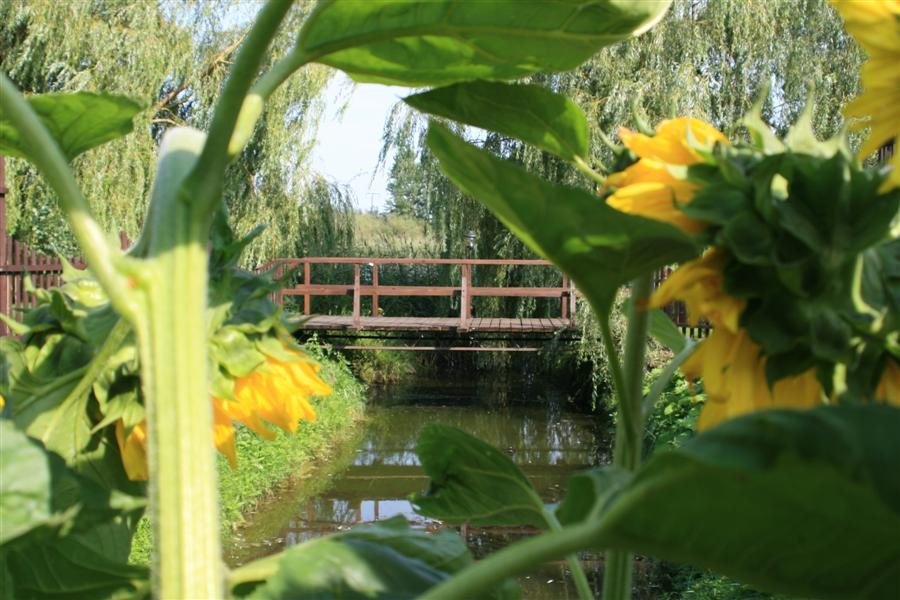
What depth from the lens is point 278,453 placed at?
5.20 meters

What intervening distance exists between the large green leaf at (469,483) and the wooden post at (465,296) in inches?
264

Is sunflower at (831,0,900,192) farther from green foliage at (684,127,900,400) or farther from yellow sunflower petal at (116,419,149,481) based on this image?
yellow sunflower petal at (116,419,149,481)

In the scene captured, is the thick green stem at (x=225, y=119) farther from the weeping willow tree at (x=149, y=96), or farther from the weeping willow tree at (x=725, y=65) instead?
the weeping willow tree at (x=725, y=65)

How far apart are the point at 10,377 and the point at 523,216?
0.56 feet

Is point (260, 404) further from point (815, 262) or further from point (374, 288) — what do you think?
point (374, 288)

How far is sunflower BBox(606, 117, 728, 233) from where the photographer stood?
229 mm

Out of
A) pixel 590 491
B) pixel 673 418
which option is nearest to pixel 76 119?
pixel 590 491

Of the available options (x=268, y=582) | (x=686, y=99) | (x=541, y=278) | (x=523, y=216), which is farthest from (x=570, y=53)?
(x=541, y=278)

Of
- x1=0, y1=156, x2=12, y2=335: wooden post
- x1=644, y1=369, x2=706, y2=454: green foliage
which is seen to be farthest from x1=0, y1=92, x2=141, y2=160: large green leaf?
x1=0, y1=156, x2=12, y2=335: wooden post

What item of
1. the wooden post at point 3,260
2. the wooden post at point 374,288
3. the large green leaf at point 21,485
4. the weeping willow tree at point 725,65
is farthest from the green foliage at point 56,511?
the wooden post at point 374,288

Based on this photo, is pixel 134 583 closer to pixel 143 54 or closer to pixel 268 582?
pixel 268 582

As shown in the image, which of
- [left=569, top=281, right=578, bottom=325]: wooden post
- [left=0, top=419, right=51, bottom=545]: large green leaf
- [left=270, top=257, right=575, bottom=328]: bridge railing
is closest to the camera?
[left=0, top=419, right=51, bottom=545]: large green leaf

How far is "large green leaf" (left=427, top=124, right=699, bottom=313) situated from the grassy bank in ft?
10.4

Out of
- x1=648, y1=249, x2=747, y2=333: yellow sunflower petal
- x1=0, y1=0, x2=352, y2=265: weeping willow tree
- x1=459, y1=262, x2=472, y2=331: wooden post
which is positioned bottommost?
x1=648, y1=249, x2=747, y2=333: yellow sunflower petal
